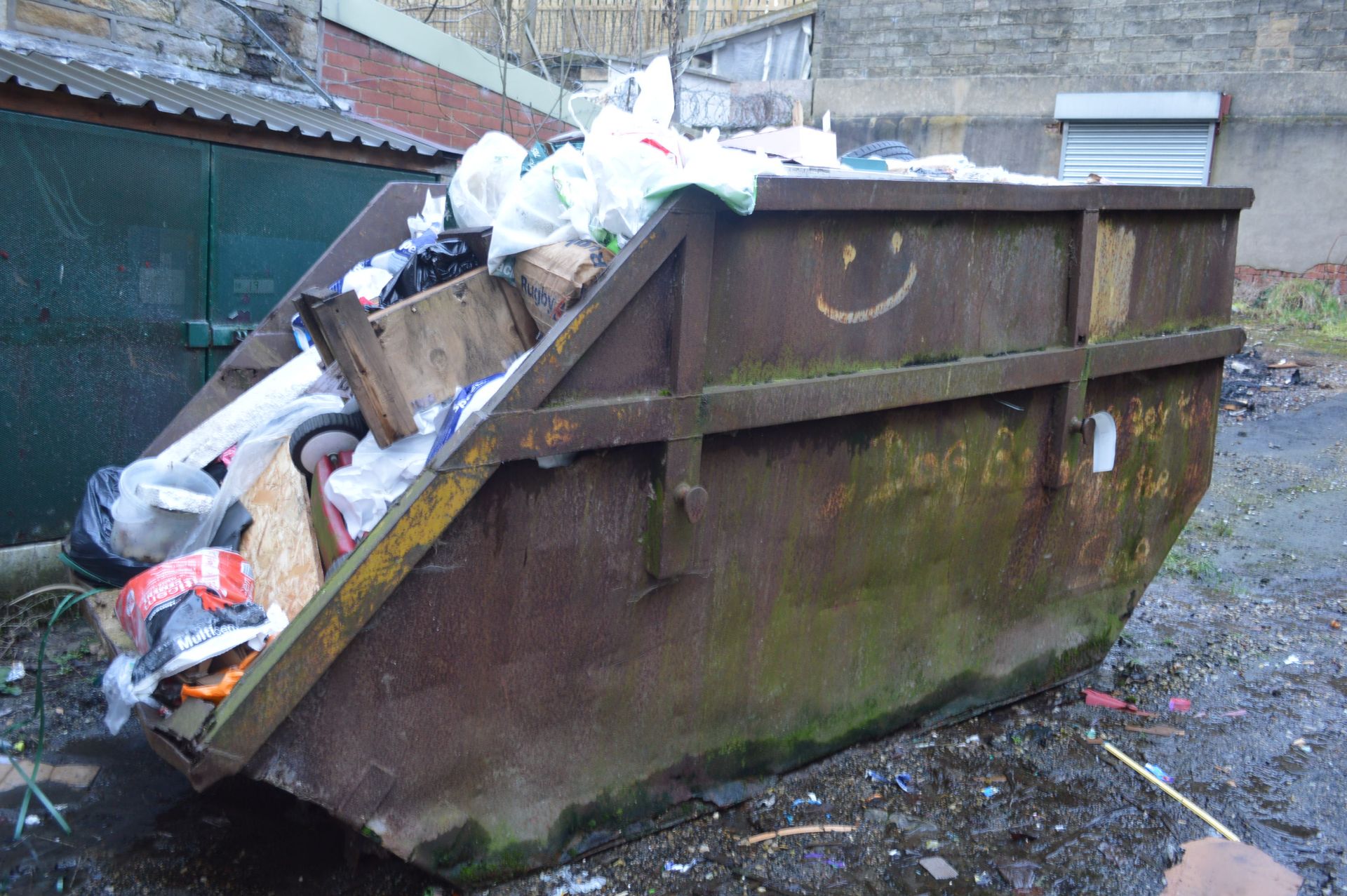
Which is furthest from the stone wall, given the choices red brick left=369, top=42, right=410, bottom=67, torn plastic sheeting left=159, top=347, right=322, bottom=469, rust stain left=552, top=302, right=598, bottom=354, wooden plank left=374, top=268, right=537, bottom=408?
rust stain left=552, top=302, right=598, bottom=354

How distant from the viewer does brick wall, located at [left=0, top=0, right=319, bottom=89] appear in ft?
16.8

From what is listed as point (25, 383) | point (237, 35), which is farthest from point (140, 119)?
point (237, 35)

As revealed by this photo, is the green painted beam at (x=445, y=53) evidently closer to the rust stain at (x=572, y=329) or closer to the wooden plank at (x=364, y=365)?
the wooden plank at (x=364, y=365)

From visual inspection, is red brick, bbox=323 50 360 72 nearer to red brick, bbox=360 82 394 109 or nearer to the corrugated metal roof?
red brick, bbox=360 82 394 109

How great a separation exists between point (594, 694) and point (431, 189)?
2.21 meters

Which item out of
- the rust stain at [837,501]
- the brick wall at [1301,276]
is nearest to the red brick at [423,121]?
the rust stain at [837,501]

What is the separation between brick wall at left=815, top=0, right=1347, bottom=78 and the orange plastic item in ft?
39.3

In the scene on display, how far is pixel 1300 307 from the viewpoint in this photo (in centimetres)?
1030

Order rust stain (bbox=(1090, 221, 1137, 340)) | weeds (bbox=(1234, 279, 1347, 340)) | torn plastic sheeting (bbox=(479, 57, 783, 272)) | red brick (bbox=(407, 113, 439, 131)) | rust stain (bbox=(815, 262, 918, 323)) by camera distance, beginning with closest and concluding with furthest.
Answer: torn plastic sheeting (bbox=(479, 57, 783, 272)) → rust stain (bbox=(815, 262, 918, 323)) → rust stain (bbox=(1090, 221, 1137, 340)) → red brick (bbox=(407, 113, 439, 131)) → weeds (bbox=(1234, 279, 1347, 340))

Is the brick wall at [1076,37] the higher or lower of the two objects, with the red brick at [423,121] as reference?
higher

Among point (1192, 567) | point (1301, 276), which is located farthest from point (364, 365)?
point (1301, 276)

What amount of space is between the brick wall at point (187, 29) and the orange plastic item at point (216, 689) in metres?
4.67

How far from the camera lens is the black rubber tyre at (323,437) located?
97.0 inches

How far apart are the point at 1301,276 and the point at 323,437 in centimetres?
1114
